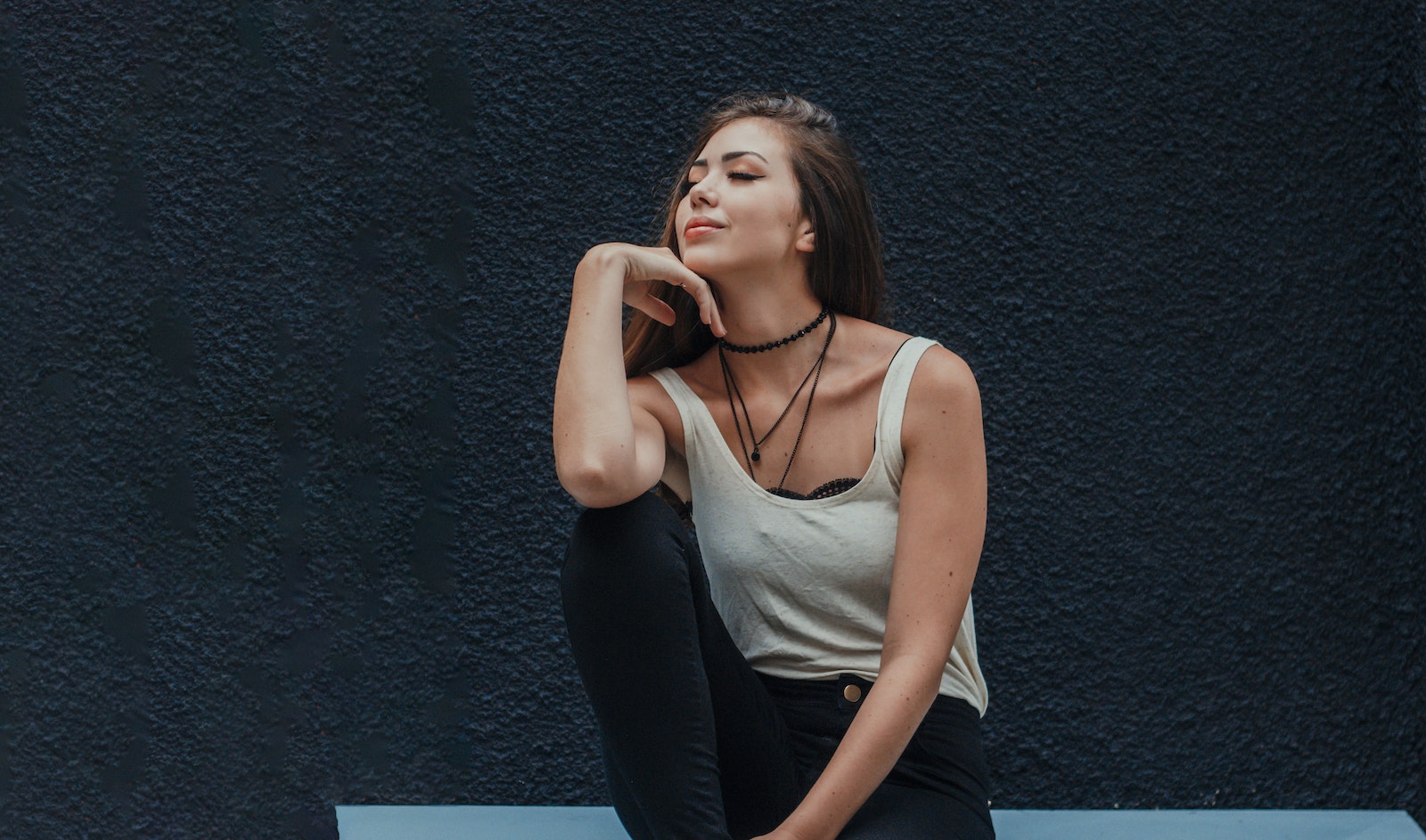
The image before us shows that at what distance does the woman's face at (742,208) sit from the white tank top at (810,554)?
166mm

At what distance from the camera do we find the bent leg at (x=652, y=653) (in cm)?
118

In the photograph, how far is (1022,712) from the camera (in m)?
1.90

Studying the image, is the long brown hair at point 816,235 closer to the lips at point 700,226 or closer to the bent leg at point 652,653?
the lips at point 700,226

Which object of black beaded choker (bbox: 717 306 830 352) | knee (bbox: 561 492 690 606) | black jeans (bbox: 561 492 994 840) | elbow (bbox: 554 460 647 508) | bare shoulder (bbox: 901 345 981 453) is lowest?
black jeans (bbox: 561 492 994 840)

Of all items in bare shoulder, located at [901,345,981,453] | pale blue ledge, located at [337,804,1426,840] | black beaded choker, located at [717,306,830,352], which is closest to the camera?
bare shoulder, located at [901,345,981,453]

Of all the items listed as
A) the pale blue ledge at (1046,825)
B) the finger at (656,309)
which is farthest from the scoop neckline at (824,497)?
the pale blue ledge at (1046,825)

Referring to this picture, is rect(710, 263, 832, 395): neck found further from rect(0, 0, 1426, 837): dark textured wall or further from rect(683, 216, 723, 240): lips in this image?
rect(0, 0, 1426, 837): dark textured wall

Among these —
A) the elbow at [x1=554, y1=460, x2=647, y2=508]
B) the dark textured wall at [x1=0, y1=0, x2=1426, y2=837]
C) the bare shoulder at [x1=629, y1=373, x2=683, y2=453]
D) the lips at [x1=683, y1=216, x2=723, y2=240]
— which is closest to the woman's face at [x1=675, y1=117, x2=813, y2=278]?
the lips at [x1=683, y1=216, x2=723, y2=240]

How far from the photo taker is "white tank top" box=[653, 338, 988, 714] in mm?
1351

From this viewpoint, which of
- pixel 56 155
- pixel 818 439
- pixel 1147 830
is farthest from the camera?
pixel 56 155

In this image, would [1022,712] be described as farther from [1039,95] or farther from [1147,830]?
[1039,95]

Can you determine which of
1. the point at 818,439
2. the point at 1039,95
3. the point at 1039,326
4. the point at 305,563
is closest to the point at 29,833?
the point at 305,563

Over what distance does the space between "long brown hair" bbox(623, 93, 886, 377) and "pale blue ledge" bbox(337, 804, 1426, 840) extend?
2.10ft

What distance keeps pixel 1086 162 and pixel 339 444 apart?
119 centimetres
